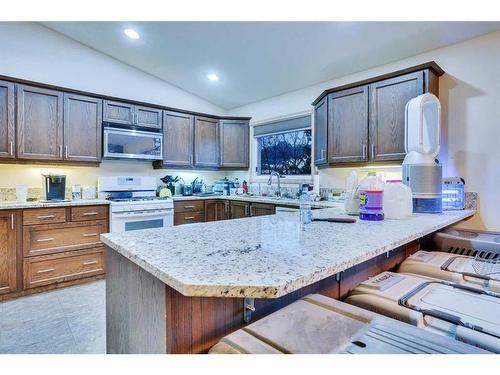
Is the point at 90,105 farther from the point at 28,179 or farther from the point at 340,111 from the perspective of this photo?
the point at 340,111

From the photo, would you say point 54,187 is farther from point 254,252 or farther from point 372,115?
point 372,115

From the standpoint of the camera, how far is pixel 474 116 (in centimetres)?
246

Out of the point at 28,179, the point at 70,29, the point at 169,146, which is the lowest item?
the point at 28,179

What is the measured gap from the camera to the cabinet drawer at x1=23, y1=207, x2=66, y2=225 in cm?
274

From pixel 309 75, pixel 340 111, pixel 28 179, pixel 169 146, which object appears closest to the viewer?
pixel 340 111

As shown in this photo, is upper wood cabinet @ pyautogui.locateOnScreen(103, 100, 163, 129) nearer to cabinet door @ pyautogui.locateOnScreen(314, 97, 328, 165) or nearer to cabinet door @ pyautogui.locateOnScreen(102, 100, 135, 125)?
cabinet door @ pyautogui.locateOnScreen(102, 100, 135, 125)

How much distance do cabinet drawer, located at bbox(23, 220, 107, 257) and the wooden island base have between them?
2.17 meters

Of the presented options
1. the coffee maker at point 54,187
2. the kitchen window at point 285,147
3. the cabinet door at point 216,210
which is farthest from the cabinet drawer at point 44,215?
the kitchen window at point 285,147

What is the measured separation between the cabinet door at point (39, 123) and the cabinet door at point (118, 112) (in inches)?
19.2

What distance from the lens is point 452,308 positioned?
0.96 metres

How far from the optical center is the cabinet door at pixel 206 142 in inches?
170
